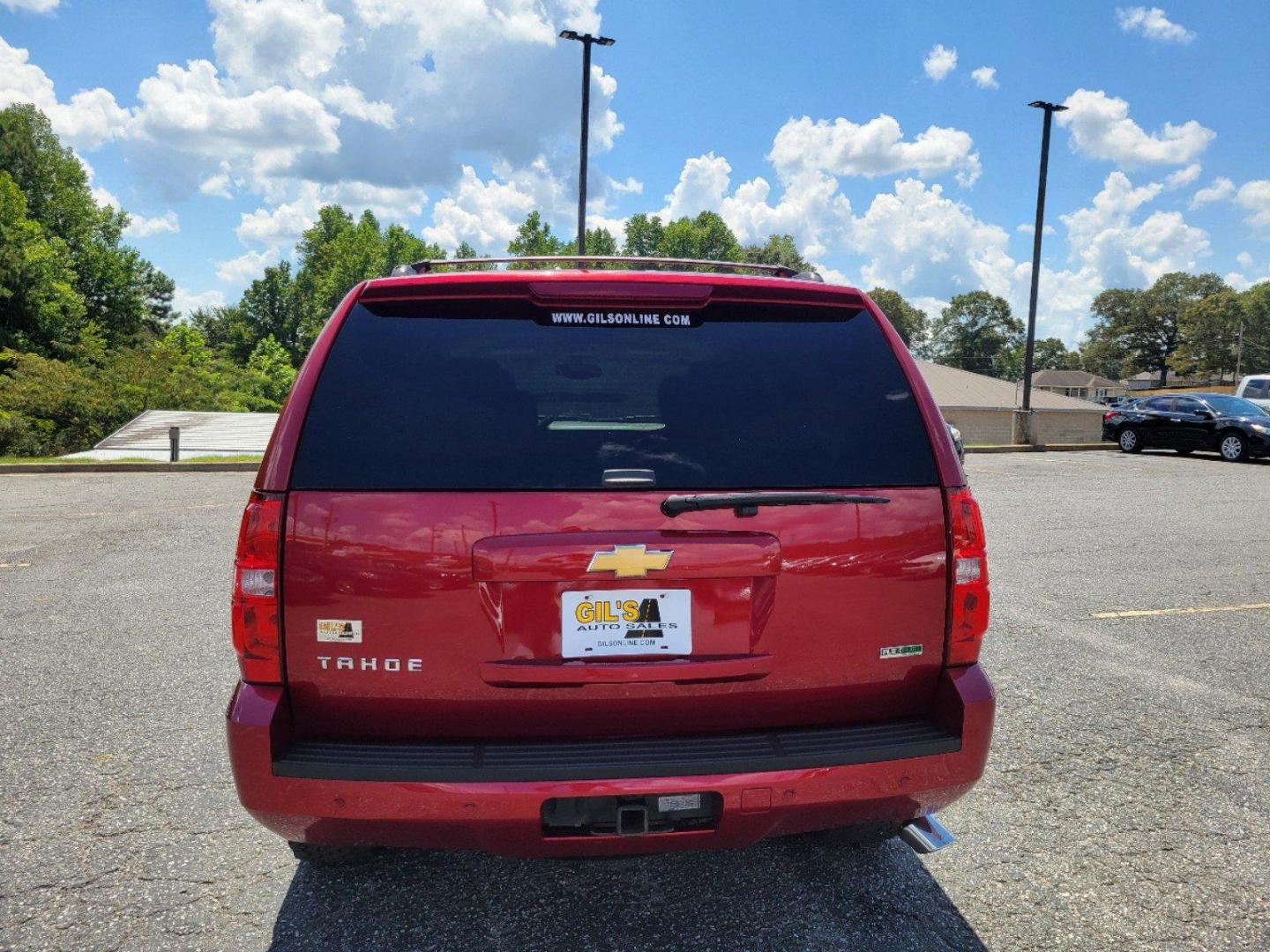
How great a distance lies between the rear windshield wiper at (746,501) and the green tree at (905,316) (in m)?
130

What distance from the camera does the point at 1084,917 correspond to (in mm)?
2627

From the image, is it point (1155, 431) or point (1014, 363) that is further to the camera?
point (1014, 363)

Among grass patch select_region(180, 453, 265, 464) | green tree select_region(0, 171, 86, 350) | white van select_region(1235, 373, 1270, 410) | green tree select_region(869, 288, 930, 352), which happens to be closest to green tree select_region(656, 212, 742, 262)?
green tree select_region(869, 288, 930, 352)

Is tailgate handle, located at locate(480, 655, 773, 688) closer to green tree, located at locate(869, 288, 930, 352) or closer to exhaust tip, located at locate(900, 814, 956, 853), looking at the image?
exhaust tip, located at locate(900, 814, 956, 853)

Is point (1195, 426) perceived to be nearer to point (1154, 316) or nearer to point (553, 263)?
point (553, 263)

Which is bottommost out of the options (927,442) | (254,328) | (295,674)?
(295,674)

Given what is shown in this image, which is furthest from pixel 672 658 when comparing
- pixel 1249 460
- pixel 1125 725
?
pixel 1249 460

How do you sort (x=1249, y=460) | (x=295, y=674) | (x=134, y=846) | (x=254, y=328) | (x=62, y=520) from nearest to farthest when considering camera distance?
(x=295, y=674)
(x=134, y=846)
(x=62, y=520)
(x=1249, y=460)
(x=254, y=328)

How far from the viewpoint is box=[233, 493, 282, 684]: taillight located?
2189mm

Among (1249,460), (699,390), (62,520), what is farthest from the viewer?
(1249,460)

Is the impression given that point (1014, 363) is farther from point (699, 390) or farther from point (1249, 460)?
point (699, 390)

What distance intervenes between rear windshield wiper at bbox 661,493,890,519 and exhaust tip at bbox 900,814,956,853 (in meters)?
1.05

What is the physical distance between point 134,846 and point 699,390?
2457 mm

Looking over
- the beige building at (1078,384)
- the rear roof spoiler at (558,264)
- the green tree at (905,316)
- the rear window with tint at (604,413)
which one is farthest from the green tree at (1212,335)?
the rear window with tint at (604,413)
